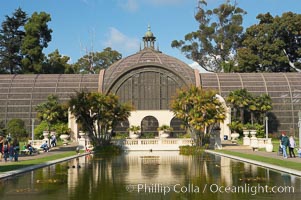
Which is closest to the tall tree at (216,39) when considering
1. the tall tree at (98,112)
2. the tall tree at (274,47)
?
the tall tree at (274,47)

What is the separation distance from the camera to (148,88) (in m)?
68.6

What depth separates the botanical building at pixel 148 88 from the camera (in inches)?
2625

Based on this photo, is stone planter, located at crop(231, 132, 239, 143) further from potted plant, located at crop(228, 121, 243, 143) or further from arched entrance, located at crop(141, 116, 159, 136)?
arched entrance, located at crop(141, 116, 159, 136)

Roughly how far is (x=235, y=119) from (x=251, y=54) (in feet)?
88.2

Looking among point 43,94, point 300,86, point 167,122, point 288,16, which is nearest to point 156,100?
point 167,122

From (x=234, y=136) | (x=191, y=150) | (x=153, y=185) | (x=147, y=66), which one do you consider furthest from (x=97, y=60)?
(x=153, y=185)

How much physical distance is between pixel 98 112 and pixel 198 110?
1022cm

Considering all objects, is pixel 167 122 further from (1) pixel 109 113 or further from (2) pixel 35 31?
(2) pixel 35 31

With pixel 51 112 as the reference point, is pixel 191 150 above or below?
below

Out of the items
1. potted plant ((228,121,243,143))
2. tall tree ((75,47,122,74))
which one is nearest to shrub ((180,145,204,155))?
potted plant ((228,121,243,143))

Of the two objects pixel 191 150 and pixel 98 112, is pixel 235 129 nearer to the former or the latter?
pixel 191 150

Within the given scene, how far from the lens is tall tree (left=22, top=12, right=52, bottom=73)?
85188mm

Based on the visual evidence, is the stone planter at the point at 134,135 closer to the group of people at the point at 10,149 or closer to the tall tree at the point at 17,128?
the tall tree at the point at 17,128

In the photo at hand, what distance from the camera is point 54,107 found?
6000 cm
